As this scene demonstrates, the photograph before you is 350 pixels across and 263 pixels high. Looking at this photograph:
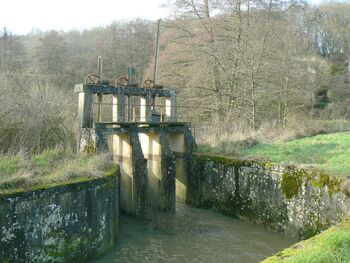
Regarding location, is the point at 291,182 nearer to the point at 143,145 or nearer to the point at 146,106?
the point at 143,145

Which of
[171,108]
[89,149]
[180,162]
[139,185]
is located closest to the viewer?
[89,149]

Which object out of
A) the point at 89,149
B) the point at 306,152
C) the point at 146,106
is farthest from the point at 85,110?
the point at 306,152

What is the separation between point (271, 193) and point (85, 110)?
592 centimetres

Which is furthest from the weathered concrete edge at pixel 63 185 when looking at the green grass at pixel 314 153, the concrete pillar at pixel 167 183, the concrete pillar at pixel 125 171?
the green grass at pixel 314 153


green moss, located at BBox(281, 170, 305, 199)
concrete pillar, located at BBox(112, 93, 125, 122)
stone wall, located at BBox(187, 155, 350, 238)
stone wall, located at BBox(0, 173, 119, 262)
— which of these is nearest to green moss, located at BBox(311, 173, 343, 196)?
stone wall, located at BBox(187, 155, 350, 238)

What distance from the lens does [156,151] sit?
1275cm

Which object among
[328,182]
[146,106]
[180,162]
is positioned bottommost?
[328,182]

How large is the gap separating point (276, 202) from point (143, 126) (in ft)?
15.7

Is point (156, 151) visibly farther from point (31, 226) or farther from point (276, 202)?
point (31, 226)

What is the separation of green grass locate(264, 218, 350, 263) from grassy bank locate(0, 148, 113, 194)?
4859mm

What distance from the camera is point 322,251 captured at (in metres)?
4.22

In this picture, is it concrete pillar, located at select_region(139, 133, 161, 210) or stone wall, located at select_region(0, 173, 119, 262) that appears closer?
stone wall, located at select_region(0, 173, 119, 262)

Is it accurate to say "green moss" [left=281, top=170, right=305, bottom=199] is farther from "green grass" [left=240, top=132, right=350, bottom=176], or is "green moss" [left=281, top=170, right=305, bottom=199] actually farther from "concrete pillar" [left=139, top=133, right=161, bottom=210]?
"concrete pillar" [left=139, top=133, right=161, bottom=210]

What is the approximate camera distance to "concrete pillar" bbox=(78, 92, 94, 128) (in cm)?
1091
